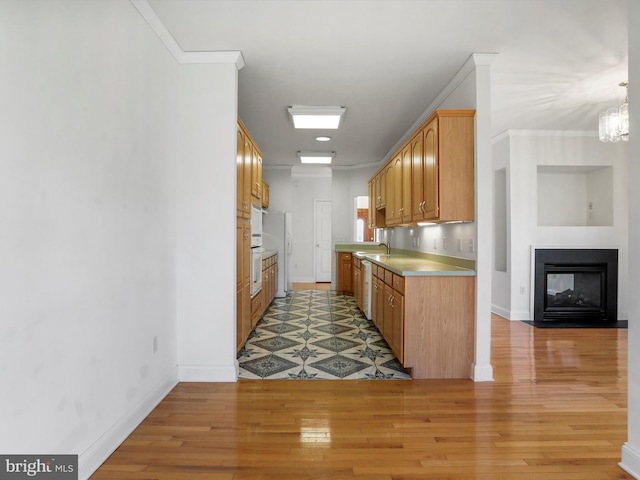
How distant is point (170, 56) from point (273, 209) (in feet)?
16.9

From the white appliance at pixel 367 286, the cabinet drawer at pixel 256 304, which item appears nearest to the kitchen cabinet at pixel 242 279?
the cabinet drawer at pixel 256 304

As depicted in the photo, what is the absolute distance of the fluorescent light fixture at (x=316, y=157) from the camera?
22.4 feet

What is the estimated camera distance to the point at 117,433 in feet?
6.84

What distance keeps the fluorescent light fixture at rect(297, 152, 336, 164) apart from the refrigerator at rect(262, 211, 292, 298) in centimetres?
113

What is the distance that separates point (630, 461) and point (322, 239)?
8087mm

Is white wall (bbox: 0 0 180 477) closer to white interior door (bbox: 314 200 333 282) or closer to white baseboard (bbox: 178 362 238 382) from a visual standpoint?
white baseboard (bbox: 178 362 238 382)

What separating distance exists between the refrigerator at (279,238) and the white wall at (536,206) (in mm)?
3930

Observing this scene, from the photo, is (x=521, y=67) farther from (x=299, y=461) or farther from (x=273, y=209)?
(x=273, y=209)

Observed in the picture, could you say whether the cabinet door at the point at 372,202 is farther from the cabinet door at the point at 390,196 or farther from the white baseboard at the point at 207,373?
the white baseboard at the point at 207,373

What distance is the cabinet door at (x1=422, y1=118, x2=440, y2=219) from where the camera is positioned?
318cm

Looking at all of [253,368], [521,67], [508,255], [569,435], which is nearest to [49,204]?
[253,368]

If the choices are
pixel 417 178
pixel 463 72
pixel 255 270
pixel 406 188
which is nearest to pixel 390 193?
pixel 406 188

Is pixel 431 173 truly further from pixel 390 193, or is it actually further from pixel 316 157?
pixel 316 157

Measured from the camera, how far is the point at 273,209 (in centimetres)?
796
